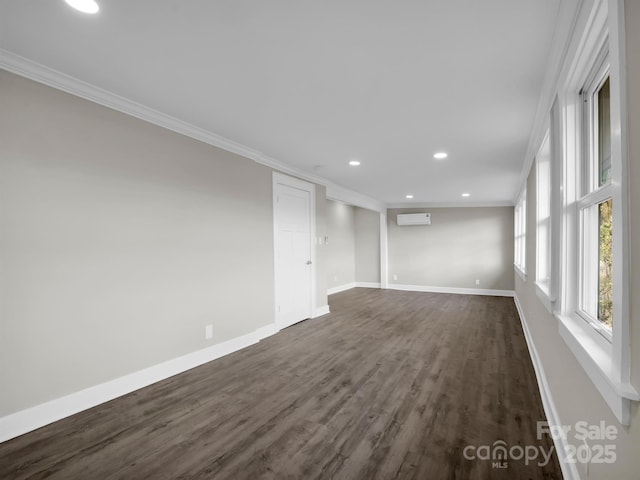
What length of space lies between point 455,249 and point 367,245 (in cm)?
233

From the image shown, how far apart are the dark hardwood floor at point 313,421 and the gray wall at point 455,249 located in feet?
14.2

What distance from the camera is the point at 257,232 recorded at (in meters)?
3.95

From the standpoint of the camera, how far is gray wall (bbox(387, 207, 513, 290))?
24.9 feet

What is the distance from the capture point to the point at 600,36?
1.25 m

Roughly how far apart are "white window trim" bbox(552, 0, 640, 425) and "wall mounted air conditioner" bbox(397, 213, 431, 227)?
20.8 ft

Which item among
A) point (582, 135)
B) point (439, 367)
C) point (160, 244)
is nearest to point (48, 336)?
point (160, 244)

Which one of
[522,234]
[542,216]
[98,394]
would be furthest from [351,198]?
[98,394]

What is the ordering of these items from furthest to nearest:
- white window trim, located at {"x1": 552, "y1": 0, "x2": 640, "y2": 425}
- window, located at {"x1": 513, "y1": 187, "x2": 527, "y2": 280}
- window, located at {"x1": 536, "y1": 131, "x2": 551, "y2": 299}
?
window, located at {"x1": 513, "y1": 187, "x2": 527, "y2": 280}
window, located at {"x1": 536, "y1": 131, "x2": 551, "y2": 299}
white window trim, located at {"x1": 552, "y1": 0, "x2": 640, "y2": 425}

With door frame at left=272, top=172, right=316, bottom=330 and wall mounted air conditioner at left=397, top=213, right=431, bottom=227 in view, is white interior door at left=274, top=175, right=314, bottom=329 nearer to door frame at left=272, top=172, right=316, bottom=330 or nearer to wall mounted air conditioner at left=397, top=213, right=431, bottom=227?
door frame at left=272, top=172, right=316, bottom=330

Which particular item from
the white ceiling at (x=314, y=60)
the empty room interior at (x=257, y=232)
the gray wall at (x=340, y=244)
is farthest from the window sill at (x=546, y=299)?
the gray wall at (x=340, y=244)

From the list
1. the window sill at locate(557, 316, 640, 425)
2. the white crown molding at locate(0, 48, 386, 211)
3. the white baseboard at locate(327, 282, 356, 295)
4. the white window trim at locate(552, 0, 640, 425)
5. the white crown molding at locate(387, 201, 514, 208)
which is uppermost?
the white crown molding at locate(0, 48, 386, 211)

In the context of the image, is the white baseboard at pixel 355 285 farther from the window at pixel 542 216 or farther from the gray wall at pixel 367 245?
the window at pixel 542 216

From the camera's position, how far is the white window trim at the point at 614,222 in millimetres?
851

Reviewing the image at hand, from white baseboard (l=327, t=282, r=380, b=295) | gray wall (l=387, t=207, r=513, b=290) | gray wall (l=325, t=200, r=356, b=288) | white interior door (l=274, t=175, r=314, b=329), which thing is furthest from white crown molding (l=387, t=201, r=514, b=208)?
white interior door (l=274, t=175, r=314, b=329)
